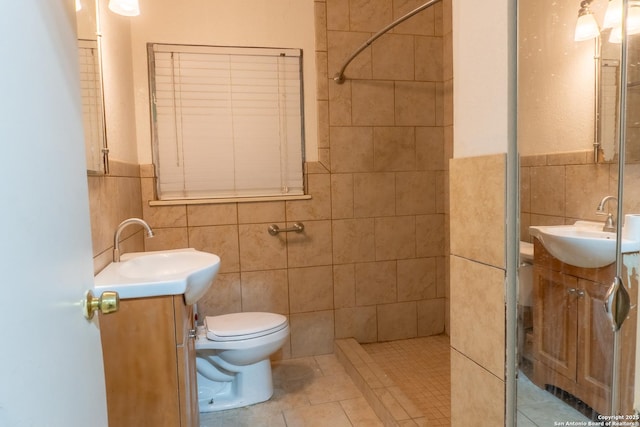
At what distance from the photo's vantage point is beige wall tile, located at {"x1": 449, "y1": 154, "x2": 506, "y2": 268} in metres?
1.05

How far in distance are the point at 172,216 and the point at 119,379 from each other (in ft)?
4.33

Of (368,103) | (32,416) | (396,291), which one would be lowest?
(396,291)

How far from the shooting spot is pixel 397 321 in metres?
3.11

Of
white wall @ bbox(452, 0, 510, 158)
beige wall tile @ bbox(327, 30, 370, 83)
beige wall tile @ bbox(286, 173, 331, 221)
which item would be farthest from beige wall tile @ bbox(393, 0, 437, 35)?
white wall @ bbox(452, 0, 510, 158)

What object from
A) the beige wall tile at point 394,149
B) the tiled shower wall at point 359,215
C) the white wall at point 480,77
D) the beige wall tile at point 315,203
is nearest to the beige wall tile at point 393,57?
the tiled shower wall at point 359,215

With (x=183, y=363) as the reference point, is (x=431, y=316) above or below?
below

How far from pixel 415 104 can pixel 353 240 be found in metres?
1.09

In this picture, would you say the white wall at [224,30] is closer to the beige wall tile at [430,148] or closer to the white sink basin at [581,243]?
the beige wall tile at [430,148]

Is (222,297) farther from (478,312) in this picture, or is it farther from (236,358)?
(478,312)

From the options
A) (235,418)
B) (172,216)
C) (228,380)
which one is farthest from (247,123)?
(235,418)

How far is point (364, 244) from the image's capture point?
9.86 ft

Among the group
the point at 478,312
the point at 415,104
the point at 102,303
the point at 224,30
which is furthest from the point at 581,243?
the point at 224,30

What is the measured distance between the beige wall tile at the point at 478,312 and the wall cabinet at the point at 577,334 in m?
0.08

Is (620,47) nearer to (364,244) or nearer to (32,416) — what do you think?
(32,416)
